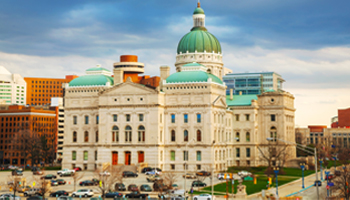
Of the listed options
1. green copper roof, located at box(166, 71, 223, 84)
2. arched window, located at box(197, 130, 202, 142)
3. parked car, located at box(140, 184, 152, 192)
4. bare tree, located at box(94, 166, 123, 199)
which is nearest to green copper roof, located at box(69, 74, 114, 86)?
green copper roof, located at box(166, 71, 223, 84)

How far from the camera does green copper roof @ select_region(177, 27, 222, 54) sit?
150 meters

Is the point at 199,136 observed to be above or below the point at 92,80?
below

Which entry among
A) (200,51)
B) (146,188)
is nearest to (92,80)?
(200,51)

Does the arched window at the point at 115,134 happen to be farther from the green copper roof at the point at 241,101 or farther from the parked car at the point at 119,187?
the parked car at the point at 119,187

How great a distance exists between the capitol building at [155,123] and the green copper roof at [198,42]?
42.3ft

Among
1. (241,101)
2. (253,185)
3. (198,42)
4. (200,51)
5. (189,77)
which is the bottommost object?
(253,185)

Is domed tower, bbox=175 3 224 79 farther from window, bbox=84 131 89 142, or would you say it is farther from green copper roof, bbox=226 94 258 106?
window, bbox=84 131 89 142

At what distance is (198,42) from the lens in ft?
494

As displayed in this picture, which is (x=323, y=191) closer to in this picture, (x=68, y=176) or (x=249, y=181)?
(x=249, y=181)

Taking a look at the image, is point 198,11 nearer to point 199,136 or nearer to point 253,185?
point 199,136

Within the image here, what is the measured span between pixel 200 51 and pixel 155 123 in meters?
31.6

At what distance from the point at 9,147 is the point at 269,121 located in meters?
97.7

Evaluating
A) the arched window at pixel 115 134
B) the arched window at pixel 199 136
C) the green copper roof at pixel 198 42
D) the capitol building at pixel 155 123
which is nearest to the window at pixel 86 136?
the capitol building at pixel 155 123

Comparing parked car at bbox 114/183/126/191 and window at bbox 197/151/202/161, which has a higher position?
window at bbox 197/151/202/161
